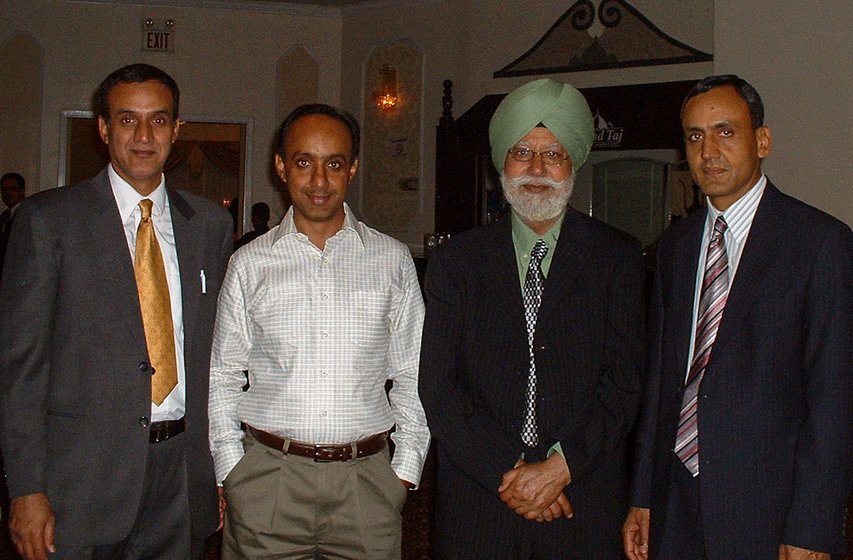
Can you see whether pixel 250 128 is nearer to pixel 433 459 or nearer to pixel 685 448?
pixel 433 459

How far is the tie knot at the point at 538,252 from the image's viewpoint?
2.13 m

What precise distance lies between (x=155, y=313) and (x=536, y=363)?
3.20 ft

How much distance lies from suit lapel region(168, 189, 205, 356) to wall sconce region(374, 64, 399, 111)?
6.62m

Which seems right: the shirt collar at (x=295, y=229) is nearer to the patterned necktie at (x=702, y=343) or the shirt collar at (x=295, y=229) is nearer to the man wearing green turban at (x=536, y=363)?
the man wearing green turban at (x=536, y=363)

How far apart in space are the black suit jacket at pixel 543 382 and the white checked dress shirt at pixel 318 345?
139 mm

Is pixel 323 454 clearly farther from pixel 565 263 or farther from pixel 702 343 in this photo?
pixel 702 343

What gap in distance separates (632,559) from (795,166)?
419cm

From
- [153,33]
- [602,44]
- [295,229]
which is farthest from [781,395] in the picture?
[153,33]

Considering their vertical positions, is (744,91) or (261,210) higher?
(261,210)

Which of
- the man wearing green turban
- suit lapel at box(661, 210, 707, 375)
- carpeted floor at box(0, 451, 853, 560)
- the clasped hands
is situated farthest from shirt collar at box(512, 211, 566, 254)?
carpeted floor at box(0, 451, 853, 560)

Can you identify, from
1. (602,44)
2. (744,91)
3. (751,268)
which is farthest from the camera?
(602,44)

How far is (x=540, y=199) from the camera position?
211 cm

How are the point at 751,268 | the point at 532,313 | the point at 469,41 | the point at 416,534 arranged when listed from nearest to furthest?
the point at 751,268 → the point at 532,313 → the point at 416,534 → the point at 469,41

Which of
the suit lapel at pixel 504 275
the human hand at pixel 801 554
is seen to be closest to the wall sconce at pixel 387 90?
the suit lapel at pixel 504 275
